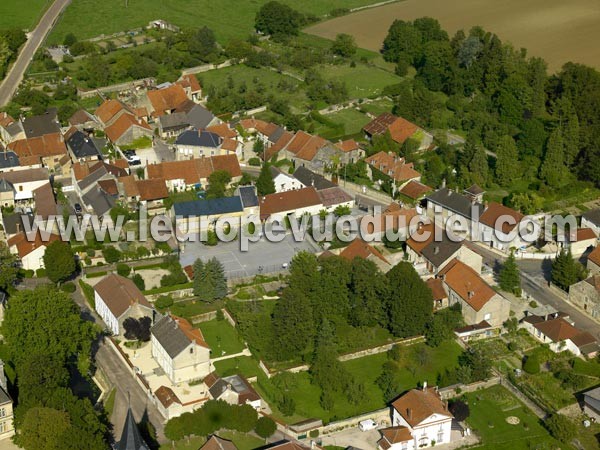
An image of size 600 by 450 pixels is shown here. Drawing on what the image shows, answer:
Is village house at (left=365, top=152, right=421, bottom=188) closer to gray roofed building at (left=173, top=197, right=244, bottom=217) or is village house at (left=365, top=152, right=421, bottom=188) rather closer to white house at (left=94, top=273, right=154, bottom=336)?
gray roofed building at (left=173, top=197, right=244, bottom=217)

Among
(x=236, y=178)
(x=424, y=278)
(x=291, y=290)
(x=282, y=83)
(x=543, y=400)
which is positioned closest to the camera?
(x=543, y=400)

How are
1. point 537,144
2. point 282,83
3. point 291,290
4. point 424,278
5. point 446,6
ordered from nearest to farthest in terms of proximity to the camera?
point 291,290 < point 424,278 < point 537,144 < point 282,83 < point 446,6

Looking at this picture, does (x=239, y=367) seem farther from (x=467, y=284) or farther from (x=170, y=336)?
(x=467, y=284)

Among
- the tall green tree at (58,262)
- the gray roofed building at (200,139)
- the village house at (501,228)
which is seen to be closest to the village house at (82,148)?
the gray roofed building at (200,139)

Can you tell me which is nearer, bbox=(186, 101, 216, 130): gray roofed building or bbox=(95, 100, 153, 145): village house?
bbox=(95, 100, 153, 145): village house

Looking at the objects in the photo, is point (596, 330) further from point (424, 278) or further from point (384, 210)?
point (384, 210)

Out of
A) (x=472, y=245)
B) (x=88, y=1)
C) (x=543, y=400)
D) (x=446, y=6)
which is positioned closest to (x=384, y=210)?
(x=472, y=245)

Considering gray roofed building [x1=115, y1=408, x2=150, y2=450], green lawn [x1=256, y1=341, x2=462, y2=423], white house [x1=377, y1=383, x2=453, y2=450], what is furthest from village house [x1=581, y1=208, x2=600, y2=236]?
gray roofed building [x1=115, y1=408, x2=150, y2=450]
